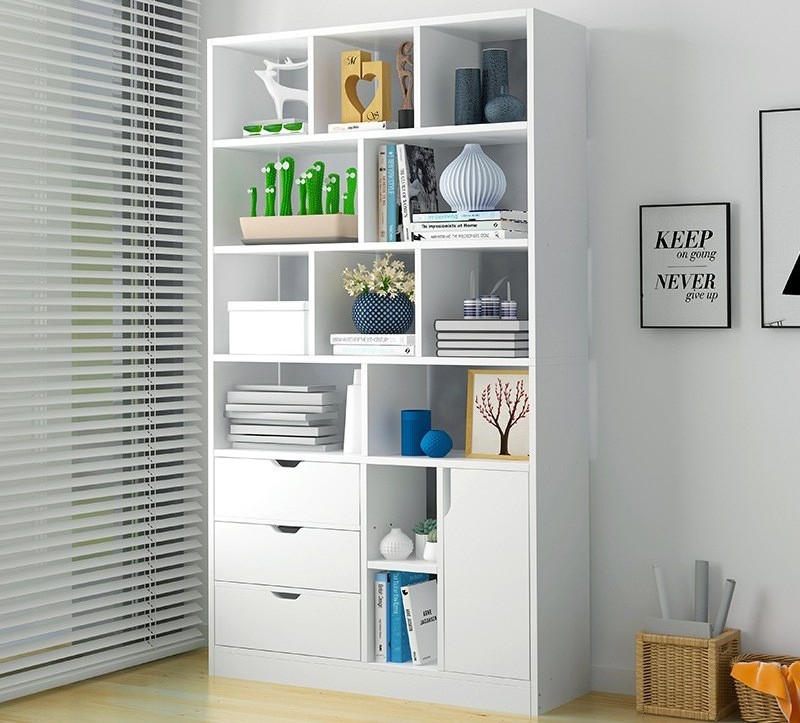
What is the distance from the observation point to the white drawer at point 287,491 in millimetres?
3881

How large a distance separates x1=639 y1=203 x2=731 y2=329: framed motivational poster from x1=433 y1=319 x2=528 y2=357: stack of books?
16.0 inches

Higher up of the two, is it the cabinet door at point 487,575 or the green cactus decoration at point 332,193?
the green cactus decoration at point 332,193

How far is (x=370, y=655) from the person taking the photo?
3.87m

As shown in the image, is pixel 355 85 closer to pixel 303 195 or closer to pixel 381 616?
pixel 303 195

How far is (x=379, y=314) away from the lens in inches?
153

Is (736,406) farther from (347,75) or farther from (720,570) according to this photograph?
(347,75)

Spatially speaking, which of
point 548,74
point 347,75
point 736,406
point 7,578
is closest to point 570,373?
point 736,406

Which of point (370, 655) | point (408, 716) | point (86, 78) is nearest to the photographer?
point (408, 716)

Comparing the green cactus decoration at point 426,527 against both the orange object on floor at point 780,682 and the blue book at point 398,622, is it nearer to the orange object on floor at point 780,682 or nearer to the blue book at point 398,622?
the blue book at point 398,622

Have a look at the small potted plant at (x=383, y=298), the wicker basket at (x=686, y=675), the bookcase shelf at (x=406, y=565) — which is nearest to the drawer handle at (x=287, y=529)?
the bookcase shelf at (x=406, y=565)

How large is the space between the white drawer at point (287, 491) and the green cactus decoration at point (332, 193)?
0.76 meters

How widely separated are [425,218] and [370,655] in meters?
1.26

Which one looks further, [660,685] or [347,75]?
[347,75]

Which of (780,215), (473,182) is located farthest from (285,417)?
(780,215)
